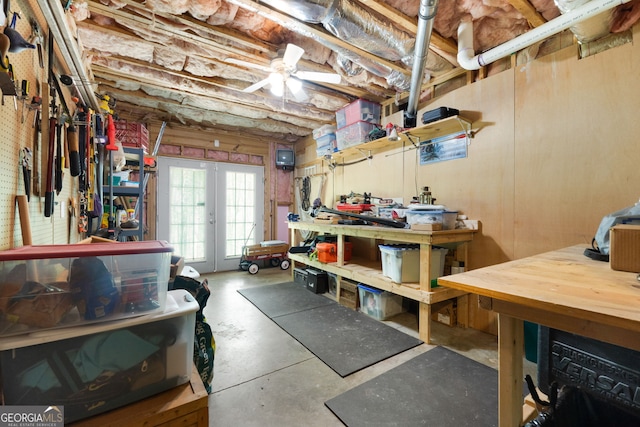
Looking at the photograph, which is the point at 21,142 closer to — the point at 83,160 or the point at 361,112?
the point at 83,160

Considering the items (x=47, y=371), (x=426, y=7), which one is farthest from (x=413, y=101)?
(x=47, y=371)

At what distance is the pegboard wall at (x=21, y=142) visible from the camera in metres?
1.15

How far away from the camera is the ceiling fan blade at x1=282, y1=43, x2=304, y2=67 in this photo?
2.15 metres

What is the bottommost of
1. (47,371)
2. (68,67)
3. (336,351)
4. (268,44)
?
(336,351)

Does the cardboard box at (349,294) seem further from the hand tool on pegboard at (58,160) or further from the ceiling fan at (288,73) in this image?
the hand tool on pegboard at (58,160)

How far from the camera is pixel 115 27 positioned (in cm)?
235

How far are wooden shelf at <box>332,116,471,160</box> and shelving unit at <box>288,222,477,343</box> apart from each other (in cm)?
111

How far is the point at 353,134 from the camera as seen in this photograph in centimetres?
381

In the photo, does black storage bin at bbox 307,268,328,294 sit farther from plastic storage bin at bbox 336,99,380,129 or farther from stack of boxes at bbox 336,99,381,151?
plastic storage bin at bbox 336,99,380,129

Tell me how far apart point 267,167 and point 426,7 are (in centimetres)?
431

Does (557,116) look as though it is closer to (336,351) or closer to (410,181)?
(410,181)

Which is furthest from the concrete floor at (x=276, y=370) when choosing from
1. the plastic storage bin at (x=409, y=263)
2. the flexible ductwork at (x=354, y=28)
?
the flexible ductwork at (x=354, y=28)

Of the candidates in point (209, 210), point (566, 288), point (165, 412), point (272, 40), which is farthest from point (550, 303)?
point (209, 210)

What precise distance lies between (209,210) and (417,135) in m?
3.87
